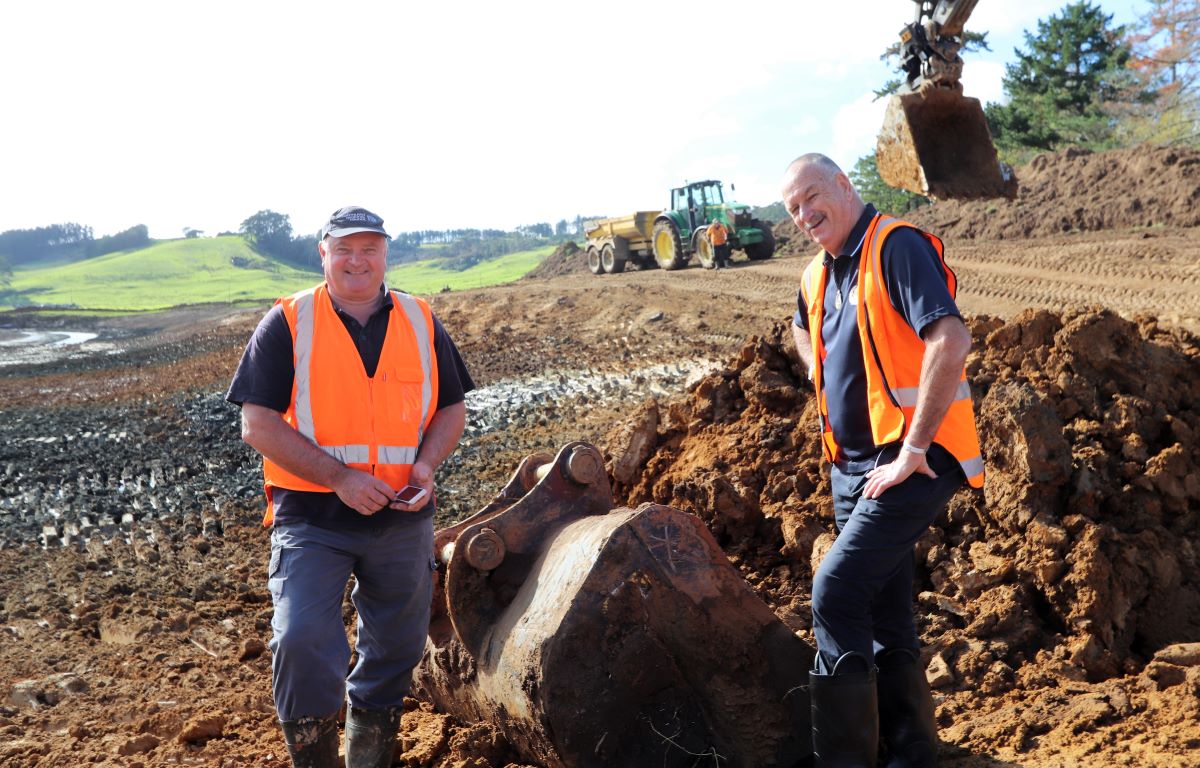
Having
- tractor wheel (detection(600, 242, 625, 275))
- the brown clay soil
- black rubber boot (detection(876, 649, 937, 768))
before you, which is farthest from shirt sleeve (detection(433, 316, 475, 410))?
tractor wheel (detection(600, 242, 625, 275))

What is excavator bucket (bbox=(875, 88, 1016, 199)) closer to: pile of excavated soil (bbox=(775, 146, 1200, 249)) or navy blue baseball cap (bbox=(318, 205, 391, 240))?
navy blue baseball cap (bbox=(318, 205, 391, 240))

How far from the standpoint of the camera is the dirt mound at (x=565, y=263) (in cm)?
3350

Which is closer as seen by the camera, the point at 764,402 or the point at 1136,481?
the point at 1136,481

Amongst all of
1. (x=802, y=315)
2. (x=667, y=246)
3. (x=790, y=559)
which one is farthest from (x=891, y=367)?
(x=667, y=246)

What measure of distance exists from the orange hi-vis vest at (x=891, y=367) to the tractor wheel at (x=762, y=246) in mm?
19303

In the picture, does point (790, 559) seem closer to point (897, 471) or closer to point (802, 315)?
point (802, 315)

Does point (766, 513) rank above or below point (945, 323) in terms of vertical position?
below

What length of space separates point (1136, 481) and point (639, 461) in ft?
7.58

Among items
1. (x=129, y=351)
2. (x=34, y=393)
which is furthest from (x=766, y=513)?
(x=129, y=351)

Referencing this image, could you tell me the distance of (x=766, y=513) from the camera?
446 cm

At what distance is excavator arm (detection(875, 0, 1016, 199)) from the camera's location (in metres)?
7.46

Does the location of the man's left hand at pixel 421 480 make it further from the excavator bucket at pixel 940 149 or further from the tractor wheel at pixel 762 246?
the tractor wheel at pixel 762 246

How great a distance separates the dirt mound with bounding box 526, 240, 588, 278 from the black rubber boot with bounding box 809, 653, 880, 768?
2932 cm

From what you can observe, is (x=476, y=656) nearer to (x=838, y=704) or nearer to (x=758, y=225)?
(x=838, y=704)
